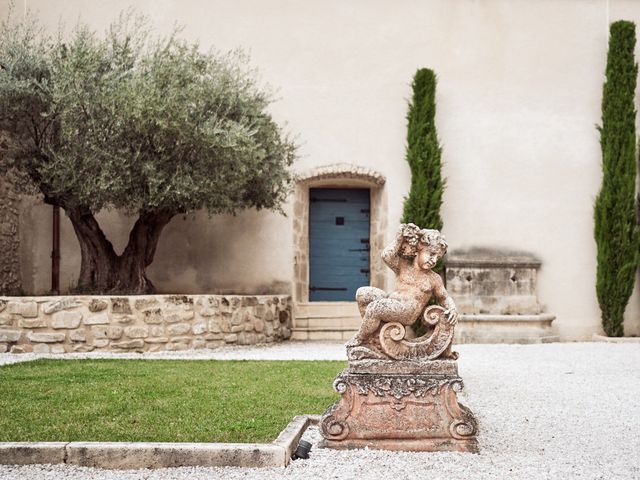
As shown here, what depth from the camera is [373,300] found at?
4461mm

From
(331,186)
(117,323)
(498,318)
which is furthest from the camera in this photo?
(331,186)

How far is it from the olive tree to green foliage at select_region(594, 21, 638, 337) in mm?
5770

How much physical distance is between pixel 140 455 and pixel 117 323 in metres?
5.82

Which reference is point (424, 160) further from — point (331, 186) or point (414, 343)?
point (414, 343)

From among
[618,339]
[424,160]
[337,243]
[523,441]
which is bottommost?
[618,339]

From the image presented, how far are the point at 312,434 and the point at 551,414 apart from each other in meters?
1.97

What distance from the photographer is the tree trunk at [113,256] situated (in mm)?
10523

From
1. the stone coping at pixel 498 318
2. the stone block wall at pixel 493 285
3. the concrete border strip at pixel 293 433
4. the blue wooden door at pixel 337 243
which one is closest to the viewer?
the concrete border strip at pixel 293 433

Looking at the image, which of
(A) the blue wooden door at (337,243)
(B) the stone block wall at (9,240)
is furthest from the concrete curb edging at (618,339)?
(B) the stone block wall at (9,240)

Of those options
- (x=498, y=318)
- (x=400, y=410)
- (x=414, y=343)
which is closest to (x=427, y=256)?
(x=414, y=343)

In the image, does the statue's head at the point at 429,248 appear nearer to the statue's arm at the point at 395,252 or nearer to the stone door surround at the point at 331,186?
the statue's arm at the point at 395,252

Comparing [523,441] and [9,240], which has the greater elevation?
[9,240]

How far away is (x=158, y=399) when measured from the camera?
18.4 ft

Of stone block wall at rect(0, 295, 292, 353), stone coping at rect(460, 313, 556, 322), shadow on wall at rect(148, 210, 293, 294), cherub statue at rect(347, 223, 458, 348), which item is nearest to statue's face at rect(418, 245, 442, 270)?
cherub statue at rect(347, 223, 458, 348)
